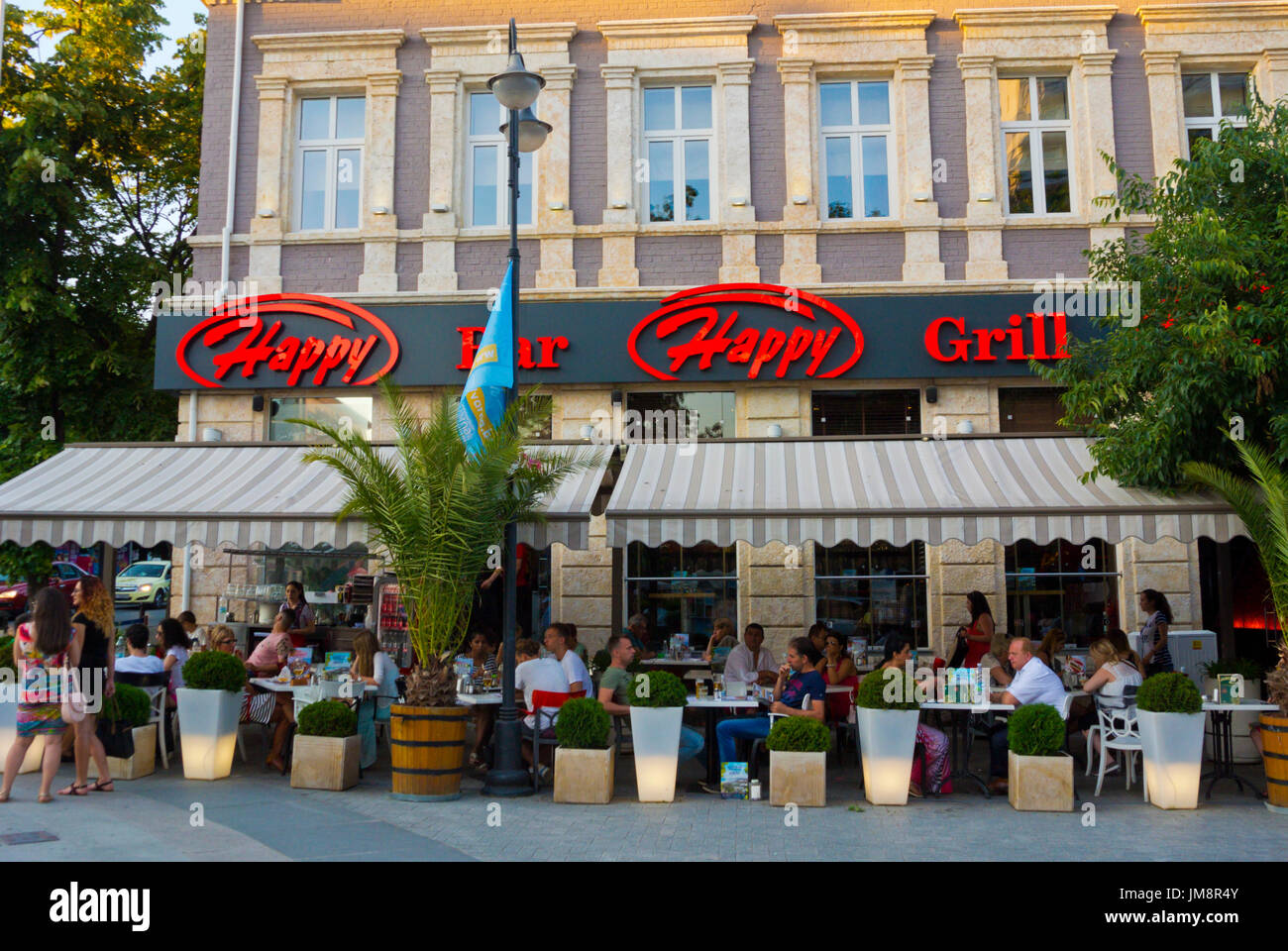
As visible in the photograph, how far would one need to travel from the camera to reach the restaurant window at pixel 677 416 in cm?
1354

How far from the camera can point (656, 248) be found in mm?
13836

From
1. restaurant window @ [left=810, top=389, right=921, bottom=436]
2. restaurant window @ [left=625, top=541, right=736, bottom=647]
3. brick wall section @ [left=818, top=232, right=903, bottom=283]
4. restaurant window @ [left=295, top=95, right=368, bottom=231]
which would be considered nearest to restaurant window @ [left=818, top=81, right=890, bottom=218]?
brick wall section @ [left=818, top=232, right=903, bottom=283]

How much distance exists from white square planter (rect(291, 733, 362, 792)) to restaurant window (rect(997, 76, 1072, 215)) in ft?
34.4

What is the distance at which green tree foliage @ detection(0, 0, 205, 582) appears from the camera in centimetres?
1595

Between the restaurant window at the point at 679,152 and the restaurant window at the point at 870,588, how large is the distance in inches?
191

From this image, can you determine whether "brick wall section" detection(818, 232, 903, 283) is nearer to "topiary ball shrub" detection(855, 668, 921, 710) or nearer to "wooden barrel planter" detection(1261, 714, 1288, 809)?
"topiary ball shrub" detection(855, 668, 921, 710)

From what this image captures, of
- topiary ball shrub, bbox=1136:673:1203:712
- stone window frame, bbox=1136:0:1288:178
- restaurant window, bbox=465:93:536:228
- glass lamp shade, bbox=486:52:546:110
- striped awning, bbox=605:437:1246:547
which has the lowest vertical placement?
topiary ball shrub, bbox=1136:673:1203:712

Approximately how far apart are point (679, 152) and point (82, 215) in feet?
32.5

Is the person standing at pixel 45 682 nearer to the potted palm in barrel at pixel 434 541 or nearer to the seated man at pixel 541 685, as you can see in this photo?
the potted palm in barrel at pixel 434 541

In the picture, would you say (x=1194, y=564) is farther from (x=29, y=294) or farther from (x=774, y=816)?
(x=29, y=294)

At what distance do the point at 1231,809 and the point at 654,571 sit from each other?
6.94 meters

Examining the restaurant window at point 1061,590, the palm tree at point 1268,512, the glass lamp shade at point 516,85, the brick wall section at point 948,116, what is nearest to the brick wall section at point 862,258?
the brick wall section at point 948,116

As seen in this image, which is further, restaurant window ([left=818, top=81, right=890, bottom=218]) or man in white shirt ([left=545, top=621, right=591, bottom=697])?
restaurant window ([left=818, top=81, right=890, bottom=218])

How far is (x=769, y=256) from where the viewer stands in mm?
13680
